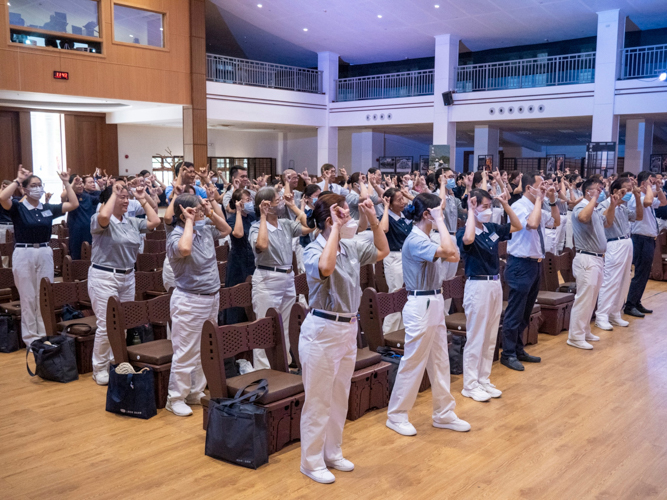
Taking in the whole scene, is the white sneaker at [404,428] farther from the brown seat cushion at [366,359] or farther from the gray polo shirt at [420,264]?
the gray polo shirt at [420,264]

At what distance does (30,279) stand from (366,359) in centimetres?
347

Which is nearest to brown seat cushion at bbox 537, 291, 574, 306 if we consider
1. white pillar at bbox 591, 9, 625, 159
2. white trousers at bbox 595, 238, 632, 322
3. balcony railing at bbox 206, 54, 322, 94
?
white trousers at bbox 595, 238, 632, 322

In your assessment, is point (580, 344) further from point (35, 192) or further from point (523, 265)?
point (35, 192)

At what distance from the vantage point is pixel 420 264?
399cm

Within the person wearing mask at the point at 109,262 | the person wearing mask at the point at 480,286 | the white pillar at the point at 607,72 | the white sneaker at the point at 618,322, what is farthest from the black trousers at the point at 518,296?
the white pillar at the point at 607,72

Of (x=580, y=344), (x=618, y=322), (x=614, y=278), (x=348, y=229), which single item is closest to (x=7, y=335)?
(x=348, y=229)

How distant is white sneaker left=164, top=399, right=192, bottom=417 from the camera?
14.3 ft

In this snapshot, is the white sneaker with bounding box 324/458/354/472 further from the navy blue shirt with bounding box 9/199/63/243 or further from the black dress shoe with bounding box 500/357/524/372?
the navy blue shirt with bounding box 9/199/63/243

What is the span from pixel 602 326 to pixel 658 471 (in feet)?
11.6

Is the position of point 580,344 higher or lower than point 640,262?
lower

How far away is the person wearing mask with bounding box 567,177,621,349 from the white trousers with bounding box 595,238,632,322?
78 cm

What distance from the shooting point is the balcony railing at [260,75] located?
1752 cm

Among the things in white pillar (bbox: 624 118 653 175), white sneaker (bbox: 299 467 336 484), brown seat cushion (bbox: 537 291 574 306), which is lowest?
white sneaker (bbox: 299 467 336 484)

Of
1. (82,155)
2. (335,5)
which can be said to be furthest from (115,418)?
(82,155)
